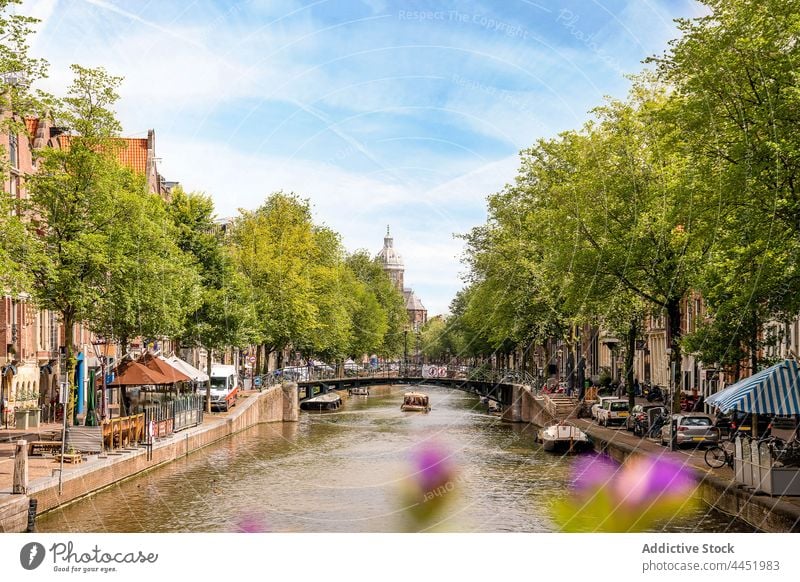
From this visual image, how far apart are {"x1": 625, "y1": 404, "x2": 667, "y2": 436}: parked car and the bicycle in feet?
40.3

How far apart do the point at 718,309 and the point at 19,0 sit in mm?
21953

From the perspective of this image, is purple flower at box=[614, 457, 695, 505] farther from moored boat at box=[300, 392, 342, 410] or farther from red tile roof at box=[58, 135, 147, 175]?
moored boat at box=[300, 392, 342, 410]

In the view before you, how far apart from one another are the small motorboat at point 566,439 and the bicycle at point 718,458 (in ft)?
52.4

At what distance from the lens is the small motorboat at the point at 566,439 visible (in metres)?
50.2

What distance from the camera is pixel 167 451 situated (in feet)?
139

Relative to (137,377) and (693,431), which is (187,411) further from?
(693,431)

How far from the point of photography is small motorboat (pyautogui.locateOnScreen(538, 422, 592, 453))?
165ft

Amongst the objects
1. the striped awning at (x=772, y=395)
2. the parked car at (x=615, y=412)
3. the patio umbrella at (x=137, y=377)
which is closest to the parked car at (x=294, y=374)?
the parked car at (x=615, y=412)

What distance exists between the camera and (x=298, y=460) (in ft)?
156

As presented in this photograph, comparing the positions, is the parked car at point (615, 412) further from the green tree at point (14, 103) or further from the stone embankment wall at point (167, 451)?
the green tree at point (14, 103)

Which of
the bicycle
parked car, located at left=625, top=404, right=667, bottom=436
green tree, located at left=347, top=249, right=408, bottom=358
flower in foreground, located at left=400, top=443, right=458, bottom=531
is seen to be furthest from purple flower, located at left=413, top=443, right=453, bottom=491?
green tree, located at left=347, top=249, right=408, bottom=358

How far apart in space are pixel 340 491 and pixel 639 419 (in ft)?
56.0
